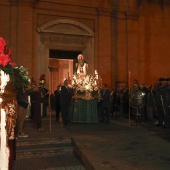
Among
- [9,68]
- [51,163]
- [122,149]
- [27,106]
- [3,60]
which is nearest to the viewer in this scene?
[3,60]

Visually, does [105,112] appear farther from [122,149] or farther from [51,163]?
[51,163]

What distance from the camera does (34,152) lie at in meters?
7.55

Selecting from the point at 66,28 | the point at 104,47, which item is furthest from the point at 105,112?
the point at 66,28

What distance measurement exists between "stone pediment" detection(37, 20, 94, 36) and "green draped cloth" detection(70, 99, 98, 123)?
17.7ft

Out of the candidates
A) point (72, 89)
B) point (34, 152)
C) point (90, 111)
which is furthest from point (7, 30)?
point (34, 152)

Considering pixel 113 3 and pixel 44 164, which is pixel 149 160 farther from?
pixel 113 3

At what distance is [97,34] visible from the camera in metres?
16.4

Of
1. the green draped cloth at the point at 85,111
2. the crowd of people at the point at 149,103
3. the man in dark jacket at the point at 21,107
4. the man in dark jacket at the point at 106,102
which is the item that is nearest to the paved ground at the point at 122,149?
the man in dark jacket at the point at 21,107

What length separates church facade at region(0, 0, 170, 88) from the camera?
14.7 metres

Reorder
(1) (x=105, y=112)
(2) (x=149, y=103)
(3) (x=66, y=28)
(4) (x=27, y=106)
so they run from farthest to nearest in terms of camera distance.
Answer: (3) (x=66, y=28) → (2) (x=149, y=103) → (1) (x=105, y=112) → (4) (x=27, y=106)

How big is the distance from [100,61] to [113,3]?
3982 millimetres

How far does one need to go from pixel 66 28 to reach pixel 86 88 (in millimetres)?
5381

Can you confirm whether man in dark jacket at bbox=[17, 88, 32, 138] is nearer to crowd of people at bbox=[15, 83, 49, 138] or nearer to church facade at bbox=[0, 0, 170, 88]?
crowd of people at bbox=[15, 83, 49, 138]

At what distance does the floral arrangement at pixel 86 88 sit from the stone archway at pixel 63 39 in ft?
12.4
